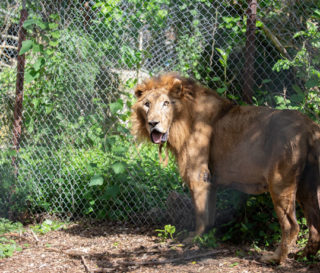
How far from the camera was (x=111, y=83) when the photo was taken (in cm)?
551

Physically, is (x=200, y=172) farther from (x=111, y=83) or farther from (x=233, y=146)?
(x=111, y=83)

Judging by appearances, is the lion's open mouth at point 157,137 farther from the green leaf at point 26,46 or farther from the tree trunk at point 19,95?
the tree trunk at point 19,95

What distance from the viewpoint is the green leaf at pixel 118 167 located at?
495 centimetres

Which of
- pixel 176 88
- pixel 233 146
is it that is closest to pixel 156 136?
pixel 176 88

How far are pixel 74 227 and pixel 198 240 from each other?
6.60 feet

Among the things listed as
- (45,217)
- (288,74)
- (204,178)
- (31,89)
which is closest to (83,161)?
(45,217)

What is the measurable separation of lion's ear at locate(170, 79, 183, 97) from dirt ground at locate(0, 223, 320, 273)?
1.59 m

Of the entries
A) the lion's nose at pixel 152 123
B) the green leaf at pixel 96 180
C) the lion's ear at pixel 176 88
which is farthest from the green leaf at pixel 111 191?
the lion's ear at pixel 176 88

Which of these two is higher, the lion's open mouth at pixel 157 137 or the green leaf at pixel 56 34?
the green leaf at pixel 56 34

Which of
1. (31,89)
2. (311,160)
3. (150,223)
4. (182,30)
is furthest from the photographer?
(31,89)

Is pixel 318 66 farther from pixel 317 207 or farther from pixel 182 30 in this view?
pixel 182 30

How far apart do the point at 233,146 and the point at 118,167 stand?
5.11ft

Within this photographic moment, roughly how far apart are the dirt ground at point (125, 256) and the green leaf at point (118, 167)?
Answer: 78cm

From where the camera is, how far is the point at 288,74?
4469 millimetres
